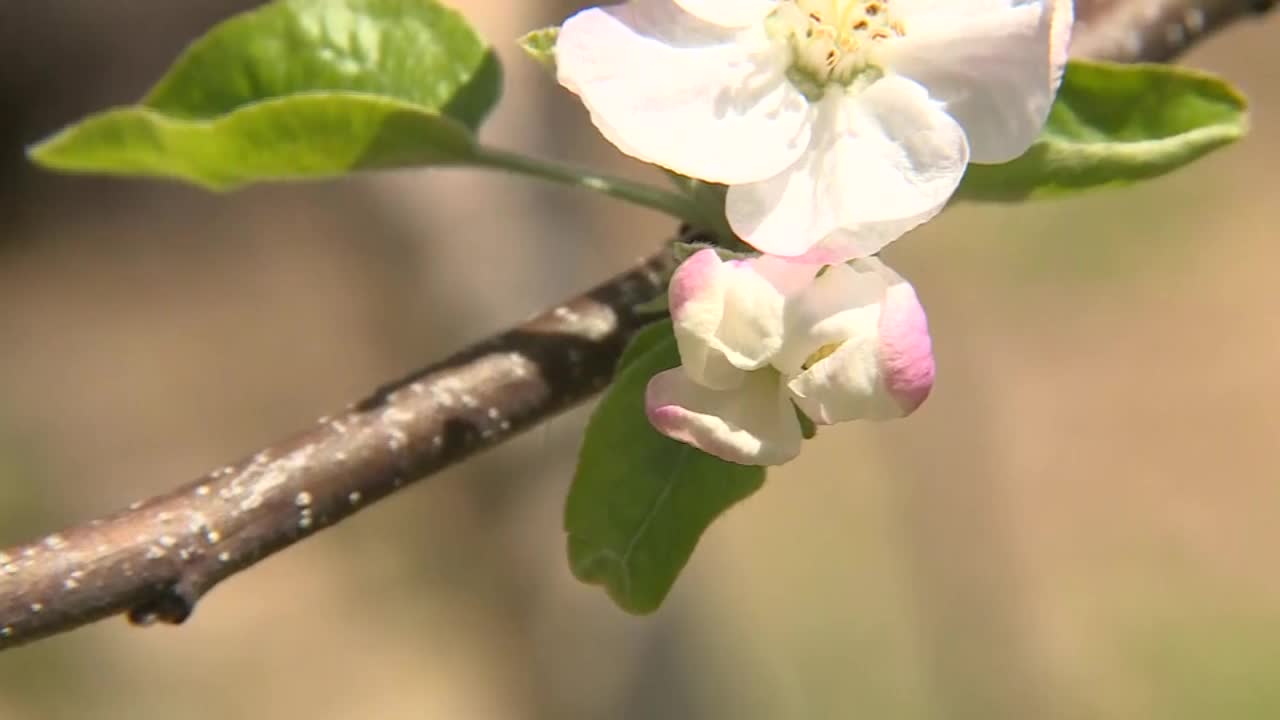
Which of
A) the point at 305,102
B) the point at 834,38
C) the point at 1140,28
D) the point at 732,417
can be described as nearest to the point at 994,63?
the point at 834,38

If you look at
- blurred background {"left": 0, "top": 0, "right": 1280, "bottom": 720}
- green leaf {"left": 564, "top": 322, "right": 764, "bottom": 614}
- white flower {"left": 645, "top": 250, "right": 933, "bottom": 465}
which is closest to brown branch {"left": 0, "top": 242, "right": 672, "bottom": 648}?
green leaf {"left": 564, "top": 322, "right": 764, "bottom": 614}

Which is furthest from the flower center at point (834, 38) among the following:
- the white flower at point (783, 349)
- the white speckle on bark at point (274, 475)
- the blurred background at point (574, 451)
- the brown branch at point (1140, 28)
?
the blurred background at point (574, 451)

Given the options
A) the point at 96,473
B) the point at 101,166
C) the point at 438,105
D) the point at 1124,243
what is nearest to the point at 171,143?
the point at 101,166

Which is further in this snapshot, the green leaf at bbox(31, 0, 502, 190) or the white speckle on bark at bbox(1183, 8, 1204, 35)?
the white speckle on bark at bbox(1183, 8, 1204, 35)

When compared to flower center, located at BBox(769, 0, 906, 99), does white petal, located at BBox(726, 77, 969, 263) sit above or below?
below

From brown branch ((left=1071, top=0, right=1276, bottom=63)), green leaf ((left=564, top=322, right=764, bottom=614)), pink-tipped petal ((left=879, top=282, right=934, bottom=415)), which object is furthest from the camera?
brown branch ((left=1071, top=0, right=1276, bottom=63))

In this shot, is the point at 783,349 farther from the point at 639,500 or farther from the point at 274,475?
the point at 274,475

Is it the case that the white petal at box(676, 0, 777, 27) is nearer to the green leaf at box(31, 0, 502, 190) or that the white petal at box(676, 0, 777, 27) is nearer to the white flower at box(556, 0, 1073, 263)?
the white flower at box(556, 0, 1073, 263)

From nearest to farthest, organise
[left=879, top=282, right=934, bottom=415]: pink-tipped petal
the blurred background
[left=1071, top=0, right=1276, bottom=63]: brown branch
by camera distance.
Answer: [left=879, top=282, right=934, bottom=415]: pink-tipped petal
[left=1071, top=0, right=1276, bottom=63]: brown branch
the blurred background
